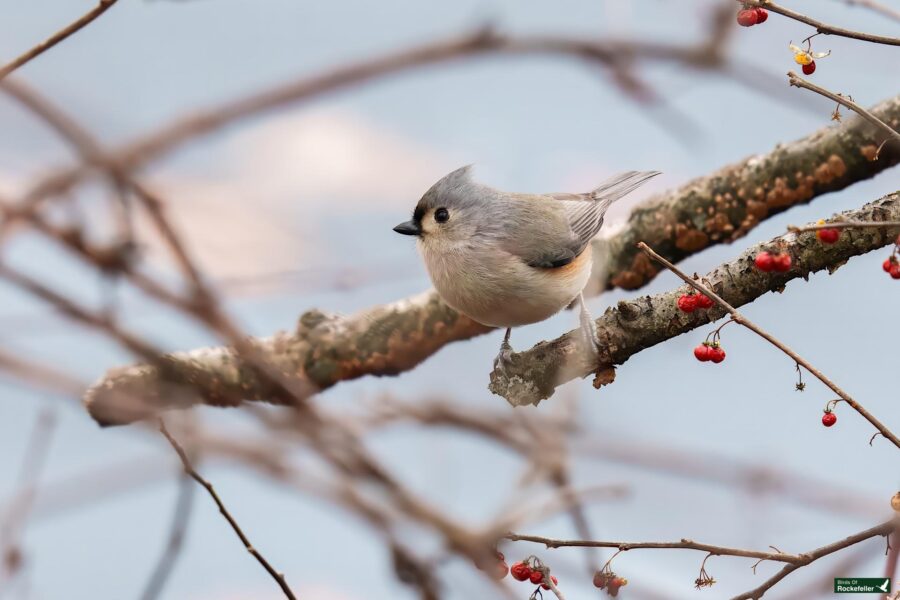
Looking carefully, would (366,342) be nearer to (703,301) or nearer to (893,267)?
(703,301)

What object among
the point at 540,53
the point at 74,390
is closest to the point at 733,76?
the point at 540,53

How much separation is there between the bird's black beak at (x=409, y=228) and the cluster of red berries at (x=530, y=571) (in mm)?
896

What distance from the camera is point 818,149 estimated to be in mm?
1772

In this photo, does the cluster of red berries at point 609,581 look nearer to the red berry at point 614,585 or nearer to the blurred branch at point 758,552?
the red berry at point 614,585

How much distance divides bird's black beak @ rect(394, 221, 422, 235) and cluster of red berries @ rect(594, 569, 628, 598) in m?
0.96

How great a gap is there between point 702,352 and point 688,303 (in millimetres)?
77

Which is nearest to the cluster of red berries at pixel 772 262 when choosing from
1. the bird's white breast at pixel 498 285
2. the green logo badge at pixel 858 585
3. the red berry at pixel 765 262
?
the red berry at pixel 765 262

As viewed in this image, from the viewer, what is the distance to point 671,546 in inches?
35.8

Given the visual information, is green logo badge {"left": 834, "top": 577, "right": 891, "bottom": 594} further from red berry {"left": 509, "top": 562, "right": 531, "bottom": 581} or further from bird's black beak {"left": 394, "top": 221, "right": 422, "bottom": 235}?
bird's black beak {"left": 394, "top": 221, "right": 422, "bottom": 235}

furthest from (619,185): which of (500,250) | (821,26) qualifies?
(821,26)

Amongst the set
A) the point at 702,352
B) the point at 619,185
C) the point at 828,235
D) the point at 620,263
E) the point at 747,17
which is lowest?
the point at 702,352

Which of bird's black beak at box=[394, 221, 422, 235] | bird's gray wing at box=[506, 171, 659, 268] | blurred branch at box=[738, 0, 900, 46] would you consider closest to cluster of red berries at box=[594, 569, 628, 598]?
blurred branch at box=[738, 0, 900, 46]

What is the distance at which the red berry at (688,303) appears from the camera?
1.20 meters

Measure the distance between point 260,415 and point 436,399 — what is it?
2.20 ft
